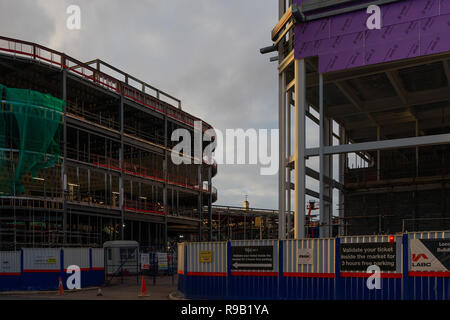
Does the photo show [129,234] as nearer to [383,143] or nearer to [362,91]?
[362,91]

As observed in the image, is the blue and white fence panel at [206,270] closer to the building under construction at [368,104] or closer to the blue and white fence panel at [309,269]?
the blue and white fence panel at [309,269]

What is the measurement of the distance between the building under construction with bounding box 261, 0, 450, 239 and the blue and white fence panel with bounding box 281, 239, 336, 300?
641 cm

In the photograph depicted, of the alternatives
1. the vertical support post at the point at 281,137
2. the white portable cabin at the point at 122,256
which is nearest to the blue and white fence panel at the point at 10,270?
the white portable cabin at the point at 122,256

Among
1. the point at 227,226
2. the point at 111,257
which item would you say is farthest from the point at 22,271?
the point at 227,226

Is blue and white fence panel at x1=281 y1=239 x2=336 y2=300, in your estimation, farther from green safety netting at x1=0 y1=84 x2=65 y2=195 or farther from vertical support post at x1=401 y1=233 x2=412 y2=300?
green safety netting at x1=0 y1=84 x2=65 y2=195

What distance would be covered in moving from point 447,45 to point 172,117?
1554 inches

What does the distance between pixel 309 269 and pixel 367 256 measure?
1.97 metres

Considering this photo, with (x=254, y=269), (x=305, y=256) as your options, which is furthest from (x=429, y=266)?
(x=254, y=269)

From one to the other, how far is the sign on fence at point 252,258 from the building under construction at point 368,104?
236 inches

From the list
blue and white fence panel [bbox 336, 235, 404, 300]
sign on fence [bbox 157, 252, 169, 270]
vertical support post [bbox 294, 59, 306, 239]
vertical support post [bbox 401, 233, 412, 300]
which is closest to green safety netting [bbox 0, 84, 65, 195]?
sign on fence [bbox 157, 252, 169, 270]

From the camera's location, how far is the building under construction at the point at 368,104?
22.2m

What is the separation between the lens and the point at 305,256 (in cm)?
1705

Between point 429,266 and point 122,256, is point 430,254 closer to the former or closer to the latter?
point 429,266

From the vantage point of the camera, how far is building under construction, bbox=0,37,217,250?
37875 mm
